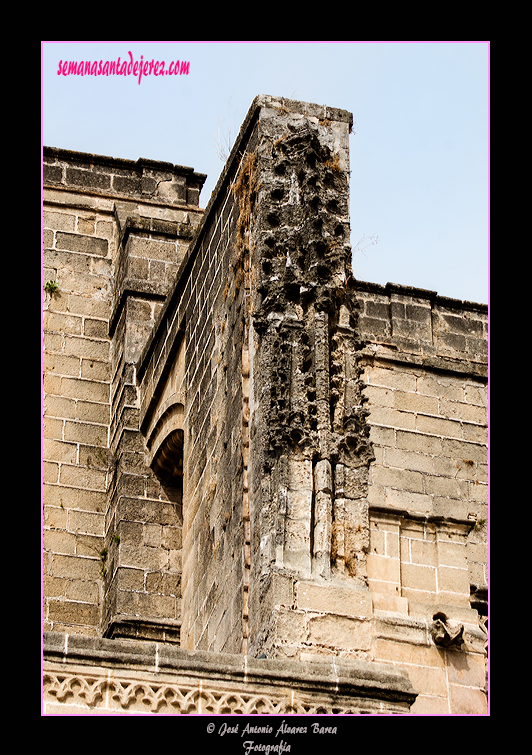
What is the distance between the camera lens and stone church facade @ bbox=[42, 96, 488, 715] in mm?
6621

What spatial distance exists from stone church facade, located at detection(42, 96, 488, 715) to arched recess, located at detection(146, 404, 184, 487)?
0.06 feet

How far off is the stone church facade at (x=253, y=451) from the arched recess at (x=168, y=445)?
2cm

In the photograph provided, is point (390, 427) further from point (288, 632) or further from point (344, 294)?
point (288, 632)

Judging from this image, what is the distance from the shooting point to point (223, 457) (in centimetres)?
833

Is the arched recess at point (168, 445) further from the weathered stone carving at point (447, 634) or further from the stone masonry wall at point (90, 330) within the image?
the weathered stone carving at point (447, 634)

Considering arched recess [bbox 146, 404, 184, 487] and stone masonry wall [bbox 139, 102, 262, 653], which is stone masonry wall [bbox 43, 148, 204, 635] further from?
stone masonry wall [bbox 139, 102, 262, 653]

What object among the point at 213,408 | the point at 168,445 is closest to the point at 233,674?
the point at 213,408

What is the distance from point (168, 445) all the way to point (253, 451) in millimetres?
3243

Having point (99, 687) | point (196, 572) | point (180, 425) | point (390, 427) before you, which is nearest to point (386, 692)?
point (99, 687)

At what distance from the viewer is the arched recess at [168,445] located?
34.2 feet

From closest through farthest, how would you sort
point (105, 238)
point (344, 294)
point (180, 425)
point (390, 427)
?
point (344, 294)
point (180, 425)
point (390, 427)
point (105, 238)

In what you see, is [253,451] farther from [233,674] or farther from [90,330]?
[90,330]

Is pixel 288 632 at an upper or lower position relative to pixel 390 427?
lower

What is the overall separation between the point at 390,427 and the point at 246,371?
15.3 ft
